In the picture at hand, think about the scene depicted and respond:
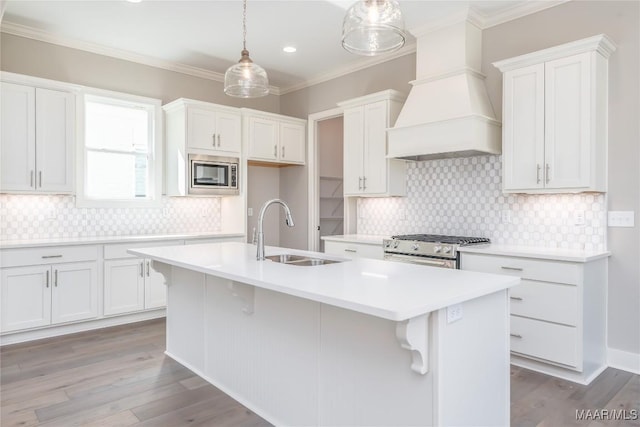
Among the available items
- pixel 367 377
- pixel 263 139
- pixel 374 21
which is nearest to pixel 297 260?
pixel 367 377

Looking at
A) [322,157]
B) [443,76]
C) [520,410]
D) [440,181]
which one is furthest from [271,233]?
[520,410]

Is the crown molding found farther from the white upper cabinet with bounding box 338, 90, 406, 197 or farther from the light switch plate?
the light switch plate

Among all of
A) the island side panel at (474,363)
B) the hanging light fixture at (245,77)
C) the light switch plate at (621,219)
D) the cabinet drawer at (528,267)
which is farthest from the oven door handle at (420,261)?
the hanging light fixture at (245,77)

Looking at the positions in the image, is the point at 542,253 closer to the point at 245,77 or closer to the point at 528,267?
→ the point at 528,267

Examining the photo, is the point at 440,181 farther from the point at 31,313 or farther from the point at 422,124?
the point at 31,313

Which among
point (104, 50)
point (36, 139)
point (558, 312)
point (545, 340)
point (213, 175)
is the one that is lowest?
point (545, 340)

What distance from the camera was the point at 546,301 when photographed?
10.1 ft

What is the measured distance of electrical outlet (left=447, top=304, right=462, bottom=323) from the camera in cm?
173

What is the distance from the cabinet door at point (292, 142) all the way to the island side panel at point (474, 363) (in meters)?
4.04

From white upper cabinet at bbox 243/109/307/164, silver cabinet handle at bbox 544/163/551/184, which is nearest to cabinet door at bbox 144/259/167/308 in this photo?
white upper cabinet at bbox 243/109/307/164

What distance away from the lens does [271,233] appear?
627 cm

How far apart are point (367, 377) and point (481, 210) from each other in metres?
2.61

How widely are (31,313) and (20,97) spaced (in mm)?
1984

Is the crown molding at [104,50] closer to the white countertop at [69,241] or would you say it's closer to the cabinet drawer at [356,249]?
the white countertop at [69,241]
